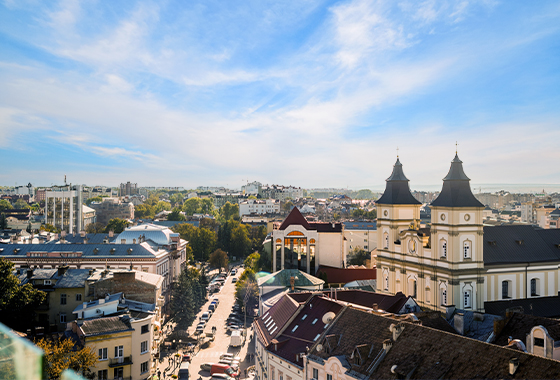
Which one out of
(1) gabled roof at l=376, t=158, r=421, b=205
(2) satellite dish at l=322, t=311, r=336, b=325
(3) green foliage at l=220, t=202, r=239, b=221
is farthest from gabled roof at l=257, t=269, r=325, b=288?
(3) green foliage at l=220, t=202, r=239, b=221

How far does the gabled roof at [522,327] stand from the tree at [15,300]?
118 ft

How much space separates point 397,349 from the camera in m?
22.2

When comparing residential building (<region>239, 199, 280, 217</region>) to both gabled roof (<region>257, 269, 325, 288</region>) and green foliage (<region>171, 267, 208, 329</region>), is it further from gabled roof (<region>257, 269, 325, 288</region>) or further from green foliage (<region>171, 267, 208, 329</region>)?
gabled roof (<region>257, 269, 325, 288</region>)

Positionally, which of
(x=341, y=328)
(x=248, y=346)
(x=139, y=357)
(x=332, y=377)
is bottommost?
(x=248, y=346)

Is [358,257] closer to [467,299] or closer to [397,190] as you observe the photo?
[397,190]

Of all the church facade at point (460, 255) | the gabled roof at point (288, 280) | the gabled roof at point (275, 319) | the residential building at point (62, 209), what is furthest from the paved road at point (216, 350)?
the residential building at point (62, 209)

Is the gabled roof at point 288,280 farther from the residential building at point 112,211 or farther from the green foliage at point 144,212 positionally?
the green foliage at point 144,212

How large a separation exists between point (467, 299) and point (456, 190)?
10.2 meters

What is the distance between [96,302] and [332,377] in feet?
70.5

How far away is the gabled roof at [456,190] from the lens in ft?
134

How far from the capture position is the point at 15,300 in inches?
1433

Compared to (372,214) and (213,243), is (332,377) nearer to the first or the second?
(213,243)

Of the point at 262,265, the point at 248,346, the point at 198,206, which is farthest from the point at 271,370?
the point at 198,206

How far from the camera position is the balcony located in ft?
102
